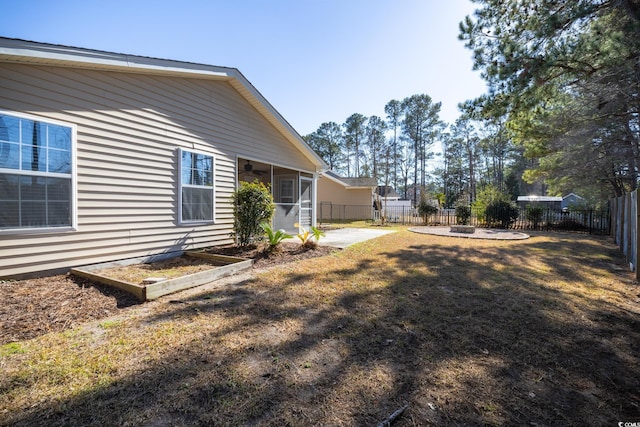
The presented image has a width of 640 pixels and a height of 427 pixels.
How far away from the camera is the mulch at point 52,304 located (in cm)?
281

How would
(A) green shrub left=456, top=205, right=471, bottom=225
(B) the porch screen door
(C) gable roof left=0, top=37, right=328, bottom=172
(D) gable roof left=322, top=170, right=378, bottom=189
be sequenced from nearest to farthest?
1. (C) gable roof left=0, top=37, right=328, bottom=172
2. (B) the porch screen door
3. (A) green shrub left=456, top=205, right=471, bottom=225
4. (D) gable roof left=322, top=170, right=378, bottom=189

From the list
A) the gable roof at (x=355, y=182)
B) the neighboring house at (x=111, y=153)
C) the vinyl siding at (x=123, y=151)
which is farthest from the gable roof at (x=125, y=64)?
the gable roof at (x=355, y=182)

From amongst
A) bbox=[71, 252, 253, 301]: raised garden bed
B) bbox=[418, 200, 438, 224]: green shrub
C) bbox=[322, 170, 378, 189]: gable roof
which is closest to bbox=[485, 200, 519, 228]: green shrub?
bbox=[418, 200, 438, 224]: green shrub

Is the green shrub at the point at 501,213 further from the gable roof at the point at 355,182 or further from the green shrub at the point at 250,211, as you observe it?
the green shrub at the point at 250,211

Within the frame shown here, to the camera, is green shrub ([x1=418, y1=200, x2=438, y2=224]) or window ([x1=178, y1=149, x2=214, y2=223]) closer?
window ([x1=178, y1=149, x2=214, y2=223])

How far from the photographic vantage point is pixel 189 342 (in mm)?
2580

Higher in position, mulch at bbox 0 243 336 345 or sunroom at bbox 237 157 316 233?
sunroom at bbox 237 157 316 233

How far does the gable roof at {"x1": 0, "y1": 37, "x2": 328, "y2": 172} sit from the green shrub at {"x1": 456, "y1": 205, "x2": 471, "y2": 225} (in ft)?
41.5

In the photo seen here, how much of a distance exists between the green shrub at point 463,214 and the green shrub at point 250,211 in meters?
13.7

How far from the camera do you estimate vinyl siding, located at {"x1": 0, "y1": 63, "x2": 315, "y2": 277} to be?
405 centimetres

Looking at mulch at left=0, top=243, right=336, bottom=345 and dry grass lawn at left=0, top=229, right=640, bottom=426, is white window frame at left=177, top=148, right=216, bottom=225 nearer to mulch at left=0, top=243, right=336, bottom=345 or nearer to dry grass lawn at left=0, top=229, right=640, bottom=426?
mulch at left=0, top=243, right=336, bottom=345

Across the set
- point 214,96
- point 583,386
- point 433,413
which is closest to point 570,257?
point 583,386

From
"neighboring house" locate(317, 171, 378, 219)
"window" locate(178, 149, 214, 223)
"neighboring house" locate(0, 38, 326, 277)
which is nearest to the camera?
"neighboring house" locate(0, 38, 326, 277)

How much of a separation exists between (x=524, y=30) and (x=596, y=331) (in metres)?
6.74
